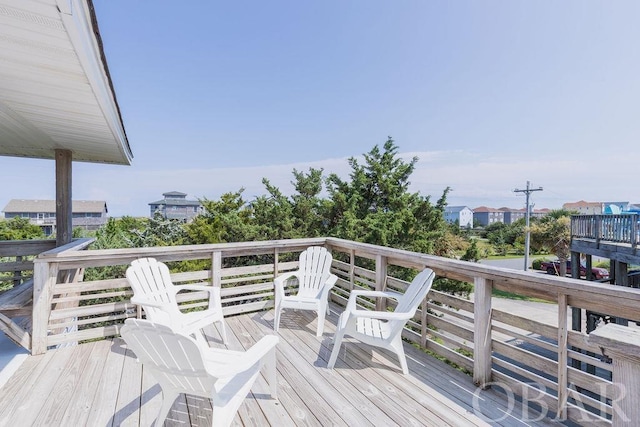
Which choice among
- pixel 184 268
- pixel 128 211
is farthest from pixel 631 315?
pixel 128 211

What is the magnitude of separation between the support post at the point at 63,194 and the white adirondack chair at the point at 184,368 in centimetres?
359

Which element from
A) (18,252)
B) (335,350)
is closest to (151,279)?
(335,350)

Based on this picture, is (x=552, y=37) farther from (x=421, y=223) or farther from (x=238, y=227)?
Answer: (x=238, y=227)

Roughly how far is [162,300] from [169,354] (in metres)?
1.57

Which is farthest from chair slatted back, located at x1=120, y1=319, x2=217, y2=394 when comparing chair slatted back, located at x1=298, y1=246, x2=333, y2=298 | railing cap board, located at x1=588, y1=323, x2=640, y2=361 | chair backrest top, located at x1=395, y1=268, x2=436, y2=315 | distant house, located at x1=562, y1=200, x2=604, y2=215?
distant house, located at x1=562, y1=200, x2=604, y2=215

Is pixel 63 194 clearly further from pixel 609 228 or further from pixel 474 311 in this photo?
pixel 609 228

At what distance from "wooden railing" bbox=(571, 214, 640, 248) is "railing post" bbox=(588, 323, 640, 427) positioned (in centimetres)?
771

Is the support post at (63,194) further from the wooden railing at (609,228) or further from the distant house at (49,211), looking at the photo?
Answer: the distant house at (49,211)

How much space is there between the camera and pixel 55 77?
177 cm

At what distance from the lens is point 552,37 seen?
6.88 m

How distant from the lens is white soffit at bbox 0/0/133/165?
1.26m

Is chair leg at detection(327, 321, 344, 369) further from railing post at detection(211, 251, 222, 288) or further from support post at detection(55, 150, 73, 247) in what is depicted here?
support post at detection(55, 150, 73, 247)

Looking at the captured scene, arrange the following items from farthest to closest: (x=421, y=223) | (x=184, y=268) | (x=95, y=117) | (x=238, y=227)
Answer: (x=421, y=223) < (x=238, y=227) < (x=184, y=268) < (x=95, y=117)

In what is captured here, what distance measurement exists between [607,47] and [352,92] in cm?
629
